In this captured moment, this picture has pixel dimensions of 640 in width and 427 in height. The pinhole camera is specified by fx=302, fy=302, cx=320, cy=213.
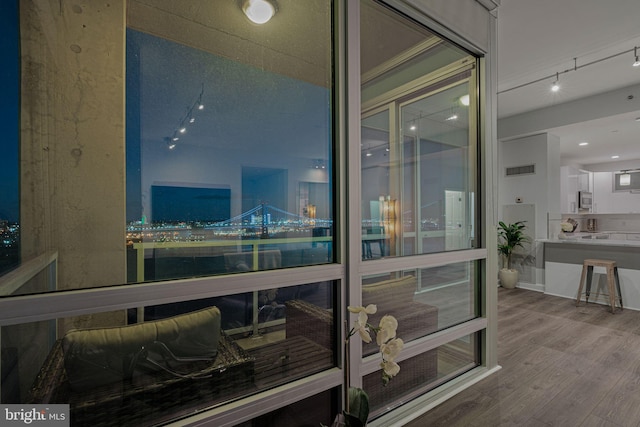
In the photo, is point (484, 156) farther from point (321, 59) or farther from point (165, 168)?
point (165, 168)

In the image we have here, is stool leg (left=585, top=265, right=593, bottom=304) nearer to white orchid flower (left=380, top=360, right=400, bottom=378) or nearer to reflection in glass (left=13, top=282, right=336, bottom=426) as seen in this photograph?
reflection in glass (left=13, top=282, right=336, bottom=426)

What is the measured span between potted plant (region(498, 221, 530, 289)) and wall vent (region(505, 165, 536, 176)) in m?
0.93

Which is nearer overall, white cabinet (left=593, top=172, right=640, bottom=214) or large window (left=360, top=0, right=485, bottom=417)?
large window (left=360, top=0, right=485, bottom=417)

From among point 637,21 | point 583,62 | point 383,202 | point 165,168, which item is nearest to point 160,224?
point 165,168

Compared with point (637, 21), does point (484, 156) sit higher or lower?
lower

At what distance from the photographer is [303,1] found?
1.70m

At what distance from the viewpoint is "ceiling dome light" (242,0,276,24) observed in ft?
4.99

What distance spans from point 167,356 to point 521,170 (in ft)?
20.9

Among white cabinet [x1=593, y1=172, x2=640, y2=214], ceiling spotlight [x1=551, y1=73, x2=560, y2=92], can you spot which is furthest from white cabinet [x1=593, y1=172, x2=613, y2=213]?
ceiling spotlight [x1=551, y1=73, x2=560, y2=92]

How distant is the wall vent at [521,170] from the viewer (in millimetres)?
5484

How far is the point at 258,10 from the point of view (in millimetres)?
1550

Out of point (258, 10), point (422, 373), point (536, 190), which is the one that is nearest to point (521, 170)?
Answer: point (536, 190)

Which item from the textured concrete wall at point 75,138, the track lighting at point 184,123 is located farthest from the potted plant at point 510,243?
the textured concrete wall at point 75,138

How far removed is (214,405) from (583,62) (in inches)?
198
